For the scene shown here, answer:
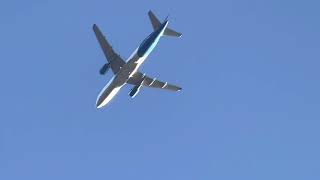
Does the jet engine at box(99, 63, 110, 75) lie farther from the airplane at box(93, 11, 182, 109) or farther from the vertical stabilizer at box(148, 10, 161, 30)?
the vertical stabilizer at box(148, 10, 161, 30)

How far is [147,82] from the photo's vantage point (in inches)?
6427

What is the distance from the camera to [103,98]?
15838 cm

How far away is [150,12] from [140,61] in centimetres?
846

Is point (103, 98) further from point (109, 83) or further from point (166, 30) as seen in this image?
point (166, 30)

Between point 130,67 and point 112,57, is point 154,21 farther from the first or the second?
point 112,57

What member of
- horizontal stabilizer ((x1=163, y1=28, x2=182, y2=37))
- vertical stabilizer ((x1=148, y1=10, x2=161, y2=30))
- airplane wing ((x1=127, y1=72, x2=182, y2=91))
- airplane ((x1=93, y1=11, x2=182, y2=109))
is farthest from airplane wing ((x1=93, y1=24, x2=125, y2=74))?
horizontal stabilizer ((x1=163, y1=28, x2=182, y2=37))

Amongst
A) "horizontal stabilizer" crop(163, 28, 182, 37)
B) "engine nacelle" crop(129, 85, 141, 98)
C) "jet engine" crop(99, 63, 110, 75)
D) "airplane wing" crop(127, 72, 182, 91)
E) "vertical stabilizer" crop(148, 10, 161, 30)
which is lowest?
"engine nacelle" crop(129, 85, 141, 98)

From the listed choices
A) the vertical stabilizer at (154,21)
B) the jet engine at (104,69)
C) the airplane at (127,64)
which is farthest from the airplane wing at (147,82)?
the vertical stabilizer at (154,21)

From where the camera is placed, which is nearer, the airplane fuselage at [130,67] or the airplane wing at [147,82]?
the airplane fuselage at [130,67]

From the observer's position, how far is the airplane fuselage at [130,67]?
5994 inches

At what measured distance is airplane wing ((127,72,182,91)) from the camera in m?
161

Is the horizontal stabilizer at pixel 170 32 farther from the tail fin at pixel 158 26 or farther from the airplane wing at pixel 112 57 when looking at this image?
the airplane wing at pixel 112 57

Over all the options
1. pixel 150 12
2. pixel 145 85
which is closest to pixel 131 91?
pixel 145 85

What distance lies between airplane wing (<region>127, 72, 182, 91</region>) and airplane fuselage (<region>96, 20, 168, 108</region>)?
3115 mm
